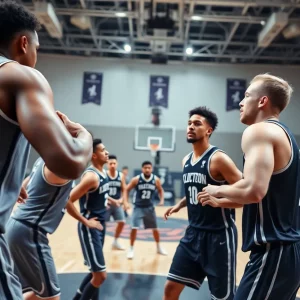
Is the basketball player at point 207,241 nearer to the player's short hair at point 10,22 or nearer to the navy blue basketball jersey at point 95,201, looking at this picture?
the navy blue basketball jersey at point 95,201

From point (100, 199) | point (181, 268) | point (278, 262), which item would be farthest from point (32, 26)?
point (100, 199)

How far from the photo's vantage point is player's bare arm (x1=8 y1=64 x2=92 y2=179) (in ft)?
3.92

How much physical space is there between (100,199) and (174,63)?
51.3 ft

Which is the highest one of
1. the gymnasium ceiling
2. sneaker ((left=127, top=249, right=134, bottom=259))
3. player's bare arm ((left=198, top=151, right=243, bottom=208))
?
the gymnasium ceiling

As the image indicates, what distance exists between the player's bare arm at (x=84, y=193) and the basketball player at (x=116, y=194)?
299cm

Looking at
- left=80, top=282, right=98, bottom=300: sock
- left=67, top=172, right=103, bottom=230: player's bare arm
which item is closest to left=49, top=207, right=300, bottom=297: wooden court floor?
left=80, top=282, right=98, bottom=300: sock

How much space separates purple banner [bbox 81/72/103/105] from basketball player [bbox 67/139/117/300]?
14438 millimetres

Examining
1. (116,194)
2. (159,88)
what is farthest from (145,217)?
(159,88)

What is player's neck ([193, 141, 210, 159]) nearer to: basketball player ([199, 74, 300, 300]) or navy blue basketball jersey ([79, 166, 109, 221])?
navy blue basketball jersey ([79, 166, 109, 221])

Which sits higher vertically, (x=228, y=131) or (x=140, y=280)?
(x=228, y=131)

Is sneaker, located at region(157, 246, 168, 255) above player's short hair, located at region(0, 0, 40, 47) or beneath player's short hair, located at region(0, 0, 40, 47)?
beneath

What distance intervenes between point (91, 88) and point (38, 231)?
53.0 feet

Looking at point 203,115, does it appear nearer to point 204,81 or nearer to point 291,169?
point 291,169

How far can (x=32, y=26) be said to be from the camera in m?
1.50
